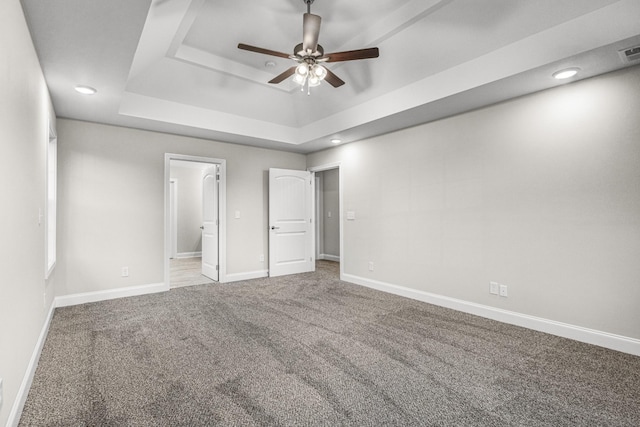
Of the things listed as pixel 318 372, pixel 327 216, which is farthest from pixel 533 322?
pixel 327 216

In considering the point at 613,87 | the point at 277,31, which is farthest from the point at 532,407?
the point at 277,31

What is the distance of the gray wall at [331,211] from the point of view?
772 centimetres

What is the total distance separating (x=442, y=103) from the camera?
11.3 ft

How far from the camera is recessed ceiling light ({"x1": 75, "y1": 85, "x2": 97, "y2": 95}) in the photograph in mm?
3082

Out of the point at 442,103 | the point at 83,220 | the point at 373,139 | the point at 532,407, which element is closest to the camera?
the point at 532,407

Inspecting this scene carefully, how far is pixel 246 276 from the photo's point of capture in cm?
548

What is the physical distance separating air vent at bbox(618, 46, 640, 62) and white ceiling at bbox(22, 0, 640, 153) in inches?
2.0

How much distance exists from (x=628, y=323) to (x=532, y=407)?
5.03ft

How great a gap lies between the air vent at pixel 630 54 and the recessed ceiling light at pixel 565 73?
29cm

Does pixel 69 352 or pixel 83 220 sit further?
pixel 83 220

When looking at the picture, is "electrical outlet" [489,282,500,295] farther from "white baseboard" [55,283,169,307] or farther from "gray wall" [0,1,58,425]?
"white baseboard" [55,283,169,307]

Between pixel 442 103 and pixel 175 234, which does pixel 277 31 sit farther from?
pixel 175 234

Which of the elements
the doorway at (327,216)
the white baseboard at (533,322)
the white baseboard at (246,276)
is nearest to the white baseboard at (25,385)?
the white baseboard at (246,276)

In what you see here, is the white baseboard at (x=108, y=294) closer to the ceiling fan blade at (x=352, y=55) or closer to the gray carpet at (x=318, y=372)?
the gray carpet at (x=318, y=372)
